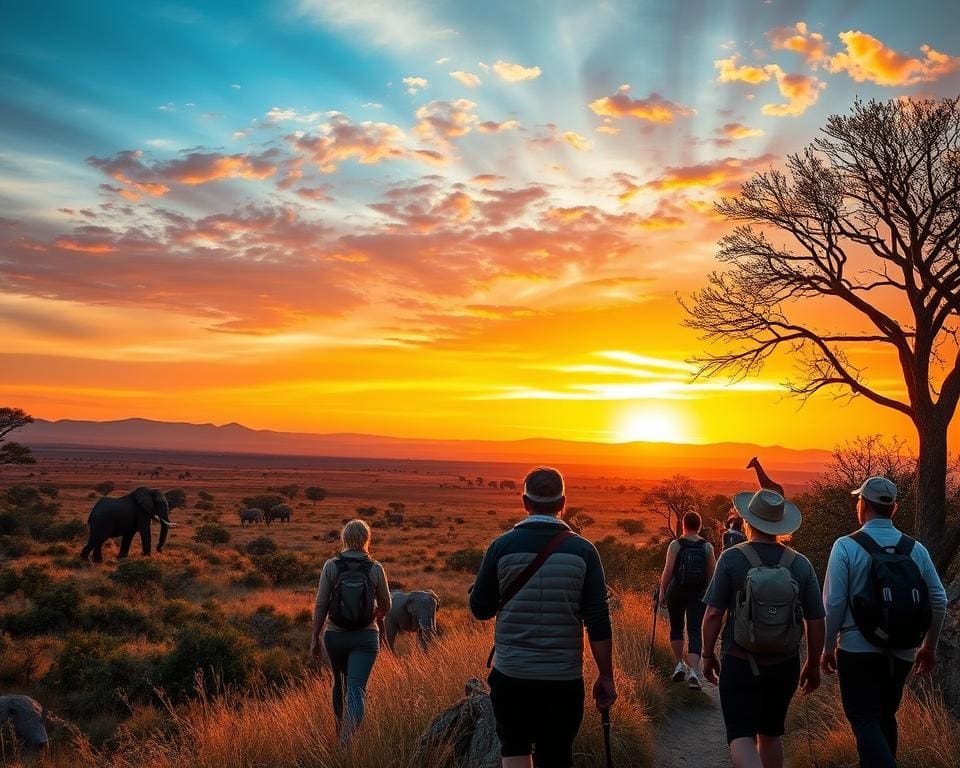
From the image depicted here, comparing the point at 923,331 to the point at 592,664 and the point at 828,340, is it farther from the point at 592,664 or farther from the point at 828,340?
the point at 592,664

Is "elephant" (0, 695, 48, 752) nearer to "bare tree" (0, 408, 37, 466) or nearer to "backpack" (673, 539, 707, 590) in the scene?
"backpack" (673, 539, 707, 590)

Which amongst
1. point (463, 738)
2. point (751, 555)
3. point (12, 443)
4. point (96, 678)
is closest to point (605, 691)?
point (751, 555)

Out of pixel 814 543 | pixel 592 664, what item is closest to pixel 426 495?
pixel 814 543

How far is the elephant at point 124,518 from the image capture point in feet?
89.5

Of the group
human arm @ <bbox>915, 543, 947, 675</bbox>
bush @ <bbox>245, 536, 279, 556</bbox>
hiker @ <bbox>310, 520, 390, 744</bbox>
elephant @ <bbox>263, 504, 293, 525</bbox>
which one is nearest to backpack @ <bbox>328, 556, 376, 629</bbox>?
hiker @ <bbox>310, 520, 390, 744</bbox>

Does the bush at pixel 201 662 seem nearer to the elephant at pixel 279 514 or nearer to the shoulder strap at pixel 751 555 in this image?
the shoulder strap at pixel 751 555

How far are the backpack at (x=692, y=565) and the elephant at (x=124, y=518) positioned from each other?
2350cm

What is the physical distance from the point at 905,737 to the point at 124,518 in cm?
2754

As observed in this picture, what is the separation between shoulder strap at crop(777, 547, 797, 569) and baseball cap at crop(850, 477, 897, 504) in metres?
0.72

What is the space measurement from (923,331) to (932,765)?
10586mm

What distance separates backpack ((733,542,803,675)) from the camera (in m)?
4.90

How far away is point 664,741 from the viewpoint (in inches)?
334

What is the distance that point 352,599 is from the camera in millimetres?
6832

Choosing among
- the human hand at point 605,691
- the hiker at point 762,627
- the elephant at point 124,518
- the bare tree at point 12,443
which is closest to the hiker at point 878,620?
the hiker at point 762,627
